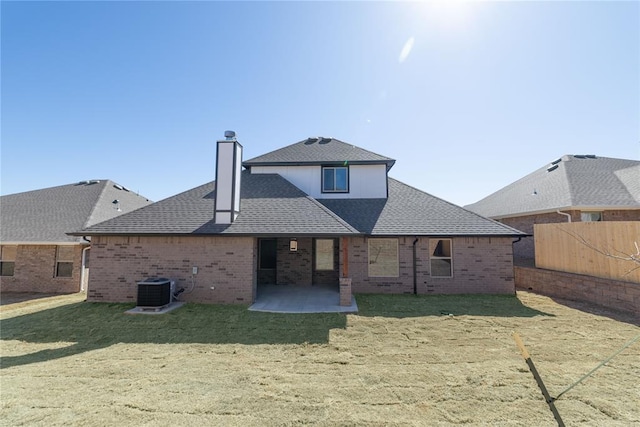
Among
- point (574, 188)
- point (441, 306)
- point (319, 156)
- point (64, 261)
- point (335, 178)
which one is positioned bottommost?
point (441, 306)

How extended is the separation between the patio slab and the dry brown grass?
547 mm

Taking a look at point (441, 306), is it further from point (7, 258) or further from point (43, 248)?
point (7, 258)

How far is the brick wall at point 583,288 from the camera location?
8.27 meters

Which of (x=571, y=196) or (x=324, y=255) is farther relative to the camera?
(x=571, y=196)

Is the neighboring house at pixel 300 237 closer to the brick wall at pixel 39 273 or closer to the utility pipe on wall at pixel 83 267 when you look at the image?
the utility pipe on wall at pixel 83 267

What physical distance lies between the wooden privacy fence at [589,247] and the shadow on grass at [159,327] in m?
8.13

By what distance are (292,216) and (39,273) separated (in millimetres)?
11900

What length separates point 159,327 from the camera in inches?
287

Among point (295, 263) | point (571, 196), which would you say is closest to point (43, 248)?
point (295, 263)

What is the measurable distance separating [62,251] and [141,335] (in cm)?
899

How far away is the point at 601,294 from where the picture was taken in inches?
354

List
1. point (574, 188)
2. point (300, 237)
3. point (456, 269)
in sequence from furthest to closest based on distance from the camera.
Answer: point (574, 188) < point (456, 269) < point (300, 237)

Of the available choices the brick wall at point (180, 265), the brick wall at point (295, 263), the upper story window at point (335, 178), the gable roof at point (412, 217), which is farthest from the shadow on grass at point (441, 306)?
the upper story window at point (335, 178)

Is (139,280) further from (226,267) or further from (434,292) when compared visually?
(434,292)
